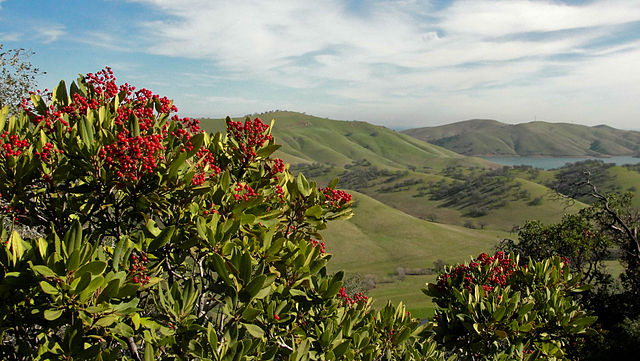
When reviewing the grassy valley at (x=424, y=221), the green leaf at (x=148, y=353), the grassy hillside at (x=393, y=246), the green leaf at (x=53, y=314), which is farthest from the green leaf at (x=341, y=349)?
the grassy hillside at (x=393, y=246)

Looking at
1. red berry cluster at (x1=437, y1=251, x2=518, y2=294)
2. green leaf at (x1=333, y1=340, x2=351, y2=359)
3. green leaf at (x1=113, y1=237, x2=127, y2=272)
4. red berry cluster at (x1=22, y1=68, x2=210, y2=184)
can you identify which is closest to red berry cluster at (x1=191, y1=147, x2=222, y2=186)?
red berry cluster at (x1=22, y1=68, x2=210, y2=184)

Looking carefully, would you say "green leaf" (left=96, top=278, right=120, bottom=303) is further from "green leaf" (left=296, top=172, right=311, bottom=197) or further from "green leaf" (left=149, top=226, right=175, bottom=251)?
"green leaf" (left=296, top=172, right=311, bottom=197)

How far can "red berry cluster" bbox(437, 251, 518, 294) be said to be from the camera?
7.93 m

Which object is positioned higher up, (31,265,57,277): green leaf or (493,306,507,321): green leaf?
(31,265,57,277): green leaf

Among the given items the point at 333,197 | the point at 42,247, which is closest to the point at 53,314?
the point at 42,247

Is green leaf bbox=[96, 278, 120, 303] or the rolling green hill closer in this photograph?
green leaf bbox=[96, 278, 120, 303]

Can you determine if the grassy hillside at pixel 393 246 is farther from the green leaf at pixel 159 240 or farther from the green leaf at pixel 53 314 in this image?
the green leaf at pixel 53 314

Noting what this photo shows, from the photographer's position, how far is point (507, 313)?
609 centimetres

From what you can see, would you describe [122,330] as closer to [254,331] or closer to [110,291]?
[110,291]

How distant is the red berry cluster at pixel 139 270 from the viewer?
3335mm

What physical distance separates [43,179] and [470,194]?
166616 mm

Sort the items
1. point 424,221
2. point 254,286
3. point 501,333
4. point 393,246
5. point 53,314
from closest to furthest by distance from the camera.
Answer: point 53,314 → point 254,286 → point 501,333 → point 393,246 → point 424,221

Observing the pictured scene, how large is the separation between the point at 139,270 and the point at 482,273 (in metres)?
6.96

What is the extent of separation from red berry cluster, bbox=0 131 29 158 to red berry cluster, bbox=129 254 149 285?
1.31m
